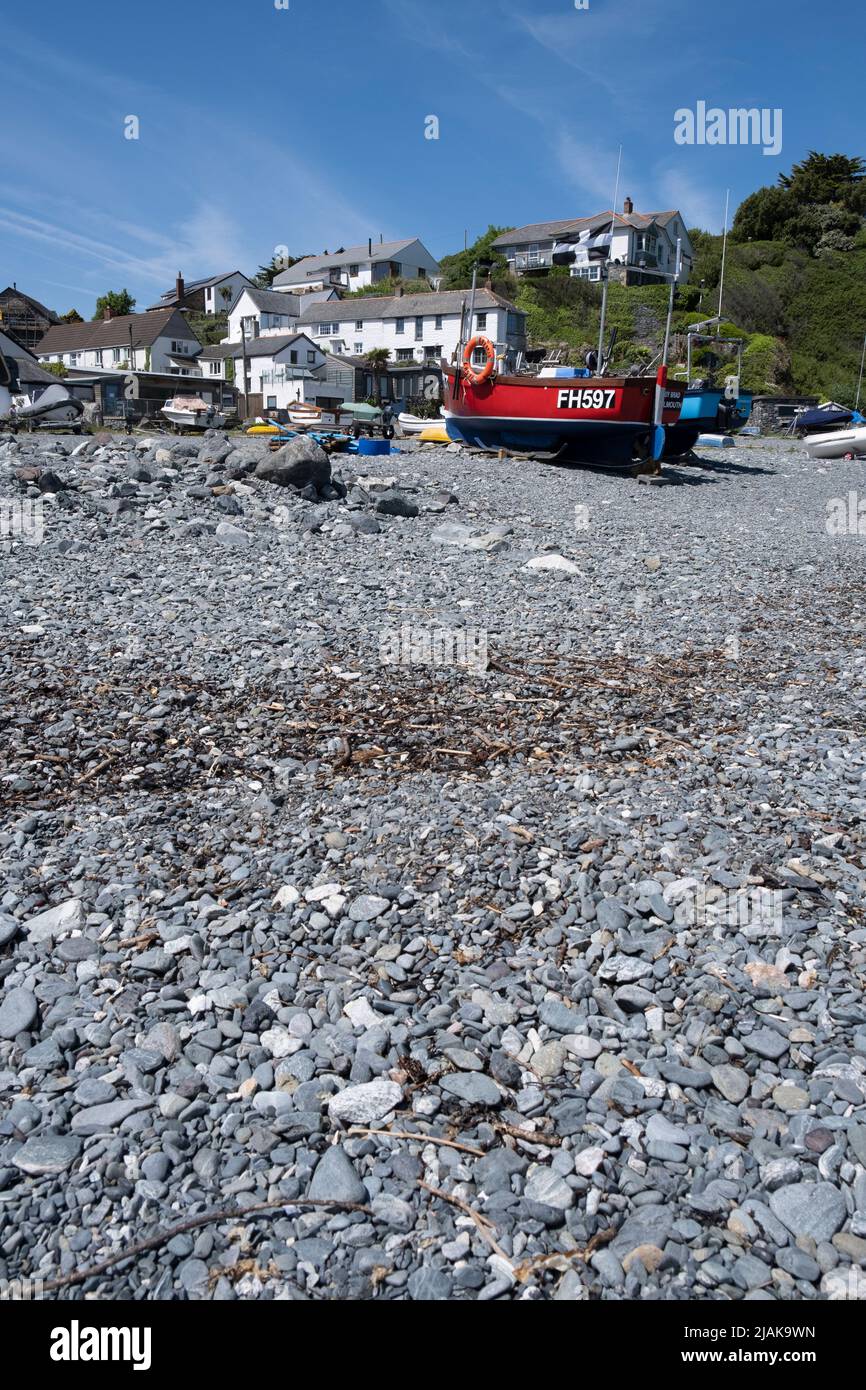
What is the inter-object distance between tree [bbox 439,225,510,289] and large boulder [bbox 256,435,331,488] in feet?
207

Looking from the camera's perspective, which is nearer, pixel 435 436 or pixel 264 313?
pixel 435 436

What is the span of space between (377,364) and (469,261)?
83.5 ft

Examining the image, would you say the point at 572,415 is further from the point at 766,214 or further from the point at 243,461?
the point at 766,214

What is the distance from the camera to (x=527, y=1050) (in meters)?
3.20

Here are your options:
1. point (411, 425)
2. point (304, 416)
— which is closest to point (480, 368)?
point (304, 416)

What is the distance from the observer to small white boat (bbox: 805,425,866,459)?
28797 millimetres

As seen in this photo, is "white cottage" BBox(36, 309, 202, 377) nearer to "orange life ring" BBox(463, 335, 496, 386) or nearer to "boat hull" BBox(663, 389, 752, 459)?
"orange life ring" BBox(463, 335, 496, 386)

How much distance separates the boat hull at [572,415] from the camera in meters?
20.7

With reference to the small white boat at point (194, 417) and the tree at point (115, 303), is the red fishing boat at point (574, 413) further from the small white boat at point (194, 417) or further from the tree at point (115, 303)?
the tree at point (115, 303)

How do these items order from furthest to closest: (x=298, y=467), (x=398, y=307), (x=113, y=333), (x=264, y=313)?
(x=264, y=313) < (x=113, y=333) < (x=398, y=307) < (x=298, y=467)

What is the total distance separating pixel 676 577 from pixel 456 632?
3.99 m

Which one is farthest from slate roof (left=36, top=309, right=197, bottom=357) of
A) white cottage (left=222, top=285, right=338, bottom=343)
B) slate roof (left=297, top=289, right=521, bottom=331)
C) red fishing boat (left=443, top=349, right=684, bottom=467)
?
red fishing boat (left=443, top=349, right=684, bottom=467)

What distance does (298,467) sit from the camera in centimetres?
1379
